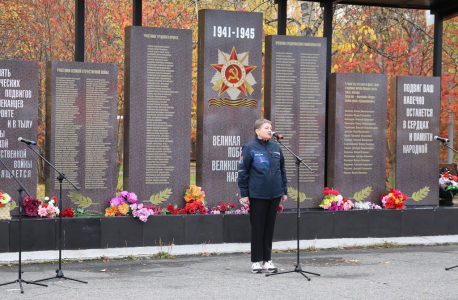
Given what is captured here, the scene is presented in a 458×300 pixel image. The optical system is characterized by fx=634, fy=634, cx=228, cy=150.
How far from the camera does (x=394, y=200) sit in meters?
10.5

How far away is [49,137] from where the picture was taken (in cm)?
898

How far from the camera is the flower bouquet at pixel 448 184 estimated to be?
1131 centimetres

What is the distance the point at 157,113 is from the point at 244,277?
3.29 m

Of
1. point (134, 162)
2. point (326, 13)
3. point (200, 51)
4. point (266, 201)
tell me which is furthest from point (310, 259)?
point (326, 13)

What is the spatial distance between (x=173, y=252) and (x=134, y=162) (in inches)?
59.2

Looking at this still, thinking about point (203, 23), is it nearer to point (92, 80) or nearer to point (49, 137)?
point (92, 80)

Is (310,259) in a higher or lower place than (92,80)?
lower

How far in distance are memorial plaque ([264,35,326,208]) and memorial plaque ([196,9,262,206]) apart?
0.34 metres

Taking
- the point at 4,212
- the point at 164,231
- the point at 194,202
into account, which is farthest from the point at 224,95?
the point at 4,212

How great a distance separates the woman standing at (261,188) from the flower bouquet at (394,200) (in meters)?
3.57

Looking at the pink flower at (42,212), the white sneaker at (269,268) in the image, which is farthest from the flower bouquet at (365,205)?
the pink flower at (42,212)

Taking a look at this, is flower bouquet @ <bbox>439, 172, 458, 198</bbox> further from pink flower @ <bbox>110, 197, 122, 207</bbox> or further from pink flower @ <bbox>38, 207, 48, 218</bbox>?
pink flower @ <bbox>38, 207, 48, 218</bbox>

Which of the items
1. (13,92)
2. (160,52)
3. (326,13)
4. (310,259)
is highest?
(326,13)

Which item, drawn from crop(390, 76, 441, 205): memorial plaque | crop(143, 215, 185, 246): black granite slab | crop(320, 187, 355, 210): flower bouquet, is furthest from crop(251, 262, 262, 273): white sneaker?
crop(390, 76, 441, 205): memorial plaque
